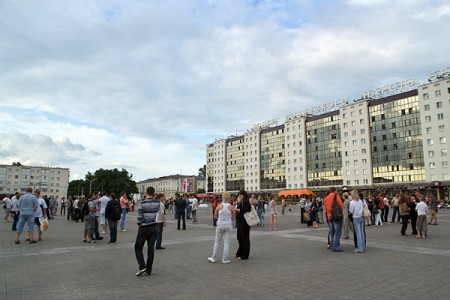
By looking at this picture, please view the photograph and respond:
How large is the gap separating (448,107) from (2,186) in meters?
159

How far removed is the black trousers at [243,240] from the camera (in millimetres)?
8828

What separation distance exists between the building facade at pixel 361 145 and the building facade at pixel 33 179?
8661 centimetres

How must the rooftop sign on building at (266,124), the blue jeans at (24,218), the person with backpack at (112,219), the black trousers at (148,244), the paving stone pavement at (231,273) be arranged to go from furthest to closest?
the rooftop sign on building at (266,124)
the person with backpack at (112,219)
the blue jeans at (24,218)
the black trousers at (148,244)
the paving stone pavement at (231,273)

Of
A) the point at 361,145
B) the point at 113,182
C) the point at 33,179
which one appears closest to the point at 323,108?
the point at 361,145

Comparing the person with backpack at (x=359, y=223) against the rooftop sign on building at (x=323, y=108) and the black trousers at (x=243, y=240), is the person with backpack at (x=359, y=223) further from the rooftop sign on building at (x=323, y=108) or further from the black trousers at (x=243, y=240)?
the rooftop sign on building at (x=323, y=108)

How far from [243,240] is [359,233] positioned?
382cm

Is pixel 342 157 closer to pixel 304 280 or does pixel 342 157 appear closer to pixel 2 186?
pixel 304 280

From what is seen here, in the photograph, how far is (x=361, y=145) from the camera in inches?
3216

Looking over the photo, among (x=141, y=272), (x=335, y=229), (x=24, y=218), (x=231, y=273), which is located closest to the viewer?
(x=141, y=272)

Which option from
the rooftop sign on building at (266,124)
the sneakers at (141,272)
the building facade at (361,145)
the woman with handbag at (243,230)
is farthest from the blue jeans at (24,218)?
the rooftop sign on building at (266,124)

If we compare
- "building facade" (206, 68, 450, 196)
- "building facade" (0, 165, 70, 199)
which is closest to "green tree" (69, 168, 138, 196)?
"building facade" (0, 165, 70, 199)

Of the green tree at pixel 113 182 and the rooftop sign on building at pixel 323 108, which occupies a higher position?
the rooftop sign on building at pixel 323 108

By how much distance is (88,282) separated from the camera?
629cm

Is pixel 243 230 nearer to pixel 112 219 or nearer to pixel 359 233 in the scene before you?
pixel 359 233
